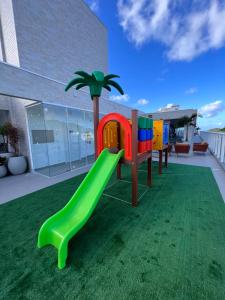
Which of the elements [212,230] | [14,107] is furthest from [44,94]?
[212,230]

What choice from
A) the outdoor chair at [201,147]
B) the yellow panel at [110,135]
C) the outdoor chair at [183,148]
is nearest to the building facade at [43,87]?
the yellow panel at [110,135]

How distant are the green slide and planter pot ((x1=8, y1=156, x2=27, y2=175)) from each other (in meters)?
4.08

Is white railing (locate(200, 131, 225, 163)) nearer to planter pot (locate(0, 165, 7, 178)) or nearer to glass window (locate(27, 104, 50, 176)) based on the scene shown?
glass window (locate(27, 104, 50, 176))

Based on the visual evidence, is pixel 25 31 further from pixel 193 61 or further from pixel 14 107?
pixel 193 61

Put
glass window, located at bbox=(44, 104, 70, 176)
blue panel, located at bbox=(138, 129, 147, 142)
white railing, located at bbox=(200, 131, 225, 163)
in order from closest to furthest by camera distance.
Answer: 1. blue panel, located at bbox=(138, 129, 147, 142)
2. glass window, located at bbox=(44, 104, 70, 176)
3. white railing, located at bbox=(200, 131, 225, 163)

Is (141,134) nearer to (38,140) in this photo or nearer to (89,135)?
(38,140)

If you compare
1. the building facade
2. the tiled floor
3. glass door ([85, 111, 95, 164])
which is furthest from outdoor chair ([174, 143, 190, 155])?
the building facade

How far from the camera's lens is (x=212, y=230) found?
213 centimetres

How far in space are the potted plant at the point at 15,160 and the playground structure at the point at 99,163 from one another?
11.6ft

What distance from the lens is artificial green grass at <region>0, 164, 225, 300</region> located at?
4.40ft

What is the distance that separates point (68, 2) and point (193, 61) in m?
9.78

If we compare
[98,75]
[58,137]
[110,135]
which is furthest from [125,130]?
[58,137]

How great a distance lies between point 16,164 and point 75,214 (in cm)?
443

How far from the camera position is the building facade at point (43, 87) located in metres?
4.99
